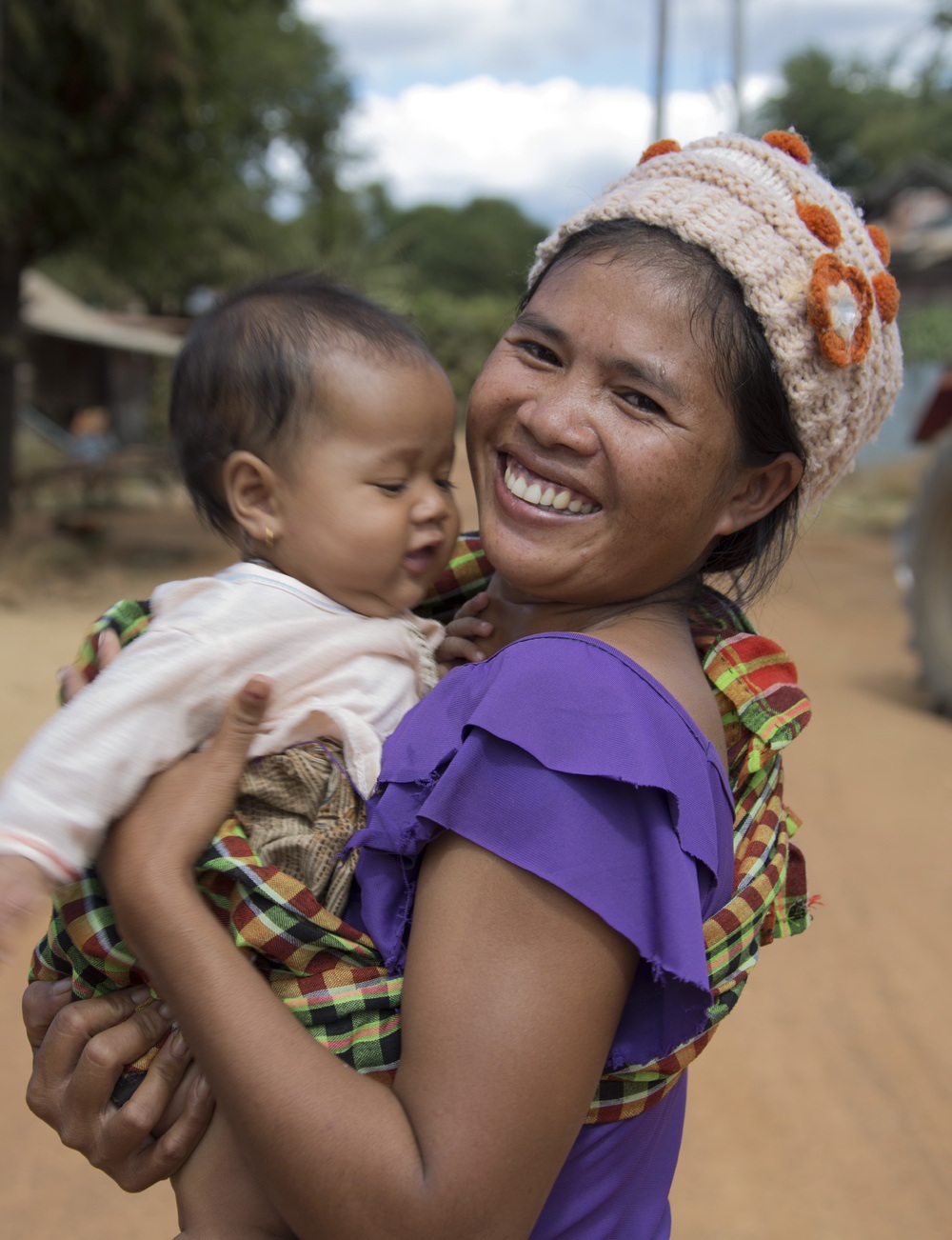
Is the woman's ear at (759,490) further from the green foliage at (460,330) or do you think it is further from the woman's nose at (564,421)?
the green foliage at (460,330)

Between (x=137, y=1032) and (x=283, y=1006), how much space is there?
29 cm

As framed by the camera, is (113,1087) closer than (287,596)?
Yes

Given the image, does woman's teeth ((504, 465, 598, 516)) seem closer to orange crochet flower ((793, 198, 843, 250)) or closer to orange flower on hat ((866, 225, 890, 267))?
orange crochet flower ((793, 198, 843, 250))

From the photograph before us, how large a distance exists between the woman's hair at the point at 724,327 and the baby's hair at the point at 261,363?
0.39 metres

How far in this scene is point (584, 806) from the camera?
1.20 meters

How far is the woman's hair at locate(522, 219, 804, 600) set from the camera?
143 cm

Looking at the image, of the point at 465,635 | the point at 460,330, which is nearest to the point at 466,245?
the point at 460,330

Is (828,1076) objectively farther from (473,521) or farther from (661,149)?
(473,521)

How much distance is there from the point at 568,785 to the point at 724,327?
→ 631mm

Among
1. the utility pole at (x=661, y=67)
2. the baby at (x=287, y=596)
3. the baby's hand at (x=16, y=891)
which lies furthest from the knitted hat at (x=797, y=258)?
the utility pole at (x=661, y=67)

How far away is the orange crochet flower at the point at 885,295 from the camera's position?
157 centimetres

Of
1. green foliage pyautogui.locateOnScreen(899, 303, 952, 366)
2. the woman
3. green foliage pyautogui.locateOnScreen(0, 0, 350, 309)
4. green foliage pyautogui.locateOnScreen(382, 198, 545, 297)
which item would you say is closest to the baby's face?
the woman

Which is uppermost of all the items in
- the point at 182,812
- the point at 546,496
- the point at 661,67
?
the point at 546,496

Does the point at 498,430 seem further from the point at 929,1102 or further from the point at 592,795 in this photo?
the point at 929,1102
